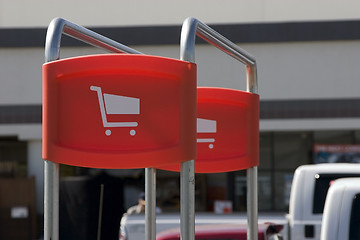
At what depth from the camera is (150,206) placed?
433 centimetres

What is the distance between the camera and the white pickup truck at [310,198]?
8.30m

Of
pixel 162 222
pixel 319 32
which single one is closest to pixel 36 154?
pixel 319 32

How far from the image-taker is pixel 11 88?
55.7 feet

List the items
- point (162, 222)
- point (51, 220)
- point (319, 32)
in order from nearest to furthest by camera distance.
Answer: point (51, 220) < point (162, 222) < point (319, 32)

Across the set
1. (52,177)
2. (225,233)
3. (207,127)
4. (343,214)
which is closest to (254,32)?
(225,233)

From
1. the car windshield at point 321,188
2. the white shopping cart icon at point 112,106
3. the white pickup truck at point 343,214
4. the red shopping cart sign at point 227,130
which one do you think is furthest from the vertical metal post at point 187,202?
the car windshield at point 321,188

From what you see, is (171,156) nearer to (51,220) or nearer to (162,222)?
(51,220)

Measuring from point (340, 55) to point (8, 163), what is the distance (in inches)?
353

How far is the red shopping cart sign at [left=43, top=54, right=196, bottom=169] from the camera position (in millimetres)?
3102

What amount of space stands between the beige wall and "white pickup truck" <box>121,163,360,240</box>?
889cm

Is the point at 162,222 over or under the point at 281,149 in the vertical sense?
under

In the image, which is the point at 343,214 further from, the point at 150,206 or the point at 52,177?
the point at 52,177

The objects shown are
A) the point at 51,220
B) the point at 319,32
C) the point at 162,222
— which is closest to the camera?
the point at 51,220

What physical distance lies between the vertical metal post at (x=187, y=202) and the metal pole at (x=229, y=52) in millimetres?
548
